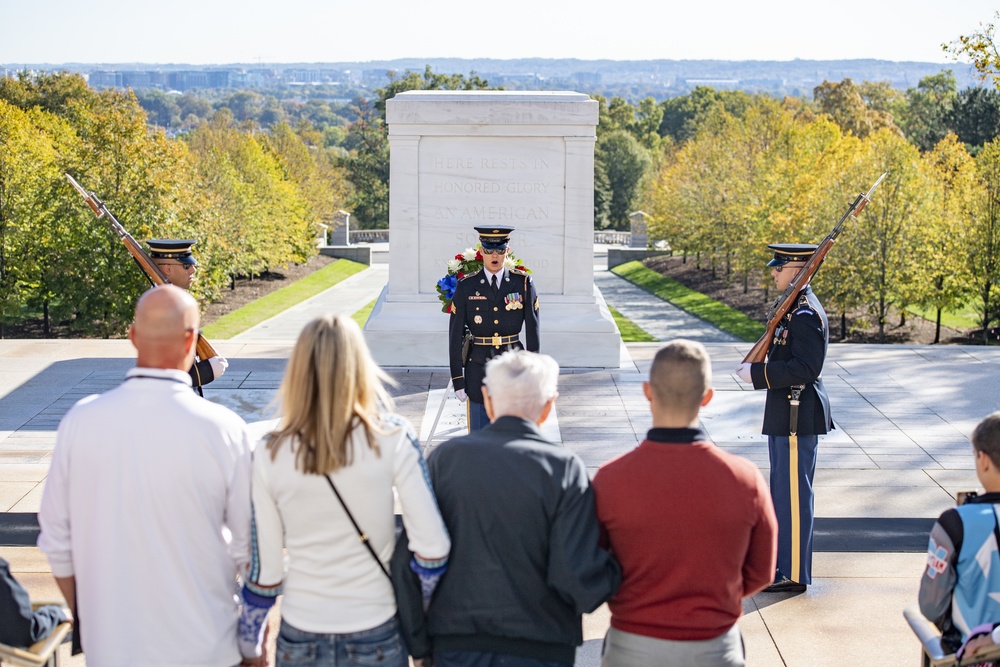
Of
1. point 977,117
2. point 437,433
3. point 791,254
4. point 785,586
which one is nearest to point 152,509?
point 785,586

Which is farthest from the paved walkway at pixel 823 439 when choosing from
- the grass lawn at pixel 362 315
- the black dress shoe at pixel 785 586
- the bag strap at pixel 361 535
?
the grass lawn at pixel 362 315

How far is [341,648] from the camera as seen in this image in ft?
Result: 10.2

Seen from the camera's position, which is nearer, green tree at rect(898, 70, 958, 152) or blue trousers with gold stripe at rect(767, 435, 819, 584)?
blue trousers with gold stripe at rect(767, 435, 819, 584)

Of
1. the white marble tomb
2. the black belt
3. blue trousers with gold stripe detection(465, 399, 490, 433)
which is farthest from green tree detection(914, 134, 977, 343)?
blue trousers with gold stripe detection(465, 399, 490, 433)

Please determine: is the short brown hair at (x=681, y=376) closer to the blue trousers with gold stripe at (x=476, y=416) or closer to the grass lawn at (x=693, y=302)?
the blue trousers with gold stripe at (x=476, y=416)

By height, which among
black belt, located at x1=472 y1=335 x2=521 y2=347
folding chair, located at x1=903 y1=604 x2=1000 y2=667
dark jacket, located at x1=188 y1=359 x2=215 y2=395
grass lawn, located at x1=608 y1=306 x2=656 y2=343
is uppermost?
dark jacket, located at x1=188 y1=359 x2=215 y2=395

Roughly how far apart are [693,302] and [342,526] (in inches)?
1004

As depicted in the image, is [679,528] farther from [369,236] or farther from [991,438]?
[369,236]

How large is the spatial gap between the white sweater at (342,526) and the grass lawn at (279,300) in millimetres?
18675

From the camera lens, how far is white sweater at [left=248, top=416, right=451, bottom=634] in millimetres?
3062

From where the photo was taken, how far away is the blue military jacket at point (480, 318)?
22.8 ft

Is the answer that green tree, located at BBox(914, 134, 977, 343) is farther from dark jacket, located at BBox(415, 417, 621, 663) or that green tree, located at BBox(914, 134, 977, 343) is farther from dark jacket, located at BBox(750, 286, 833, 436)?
dark jacket, located at BBox(415, 417, 621, 663)

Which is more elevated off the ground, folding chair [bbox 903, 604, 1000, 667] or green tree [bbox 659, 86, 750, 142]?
green tree [bbox 659, 86, 750, 142]

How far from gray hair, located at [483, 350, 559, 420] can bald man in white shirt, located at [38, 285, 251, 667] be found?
0.74 meters
